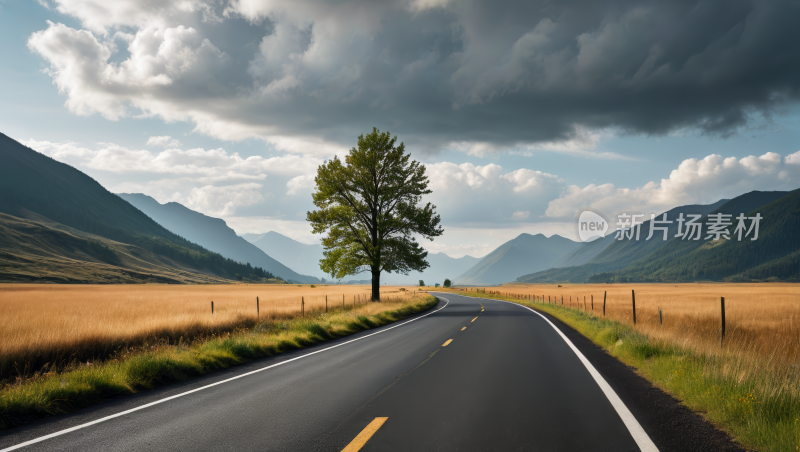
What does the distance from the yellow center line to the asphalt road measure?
24mm

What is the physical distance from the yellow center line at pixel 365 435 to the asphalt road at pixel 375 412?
2 cm

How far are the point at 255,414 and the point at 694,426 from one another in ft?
19.4

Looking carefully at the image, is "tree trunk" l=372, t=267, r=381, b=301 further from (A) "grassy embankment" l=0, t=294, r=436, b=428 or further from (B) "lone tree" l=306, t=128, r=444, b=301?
(A) "grassy embankment" l=0, t=294, r=436, b=428

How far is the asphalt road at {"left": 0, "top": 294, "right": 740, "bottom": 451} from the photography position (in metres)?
5.13

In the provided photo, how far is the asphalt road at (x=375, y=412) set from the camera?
16.8ft

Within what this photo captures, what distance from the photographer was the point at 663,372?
27.1ft

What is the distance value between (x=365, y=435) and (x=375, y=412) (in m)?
1.05

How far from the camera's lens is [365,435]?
526 cm

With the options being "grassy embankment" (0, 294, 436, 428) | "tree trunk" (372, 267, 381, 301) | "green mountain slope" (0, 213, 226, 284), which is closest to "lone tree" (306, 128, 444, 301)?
"tree trunk" (372, 267, 381, 301)

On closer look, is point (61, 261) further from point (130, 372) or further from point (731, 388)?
point (731, 388)

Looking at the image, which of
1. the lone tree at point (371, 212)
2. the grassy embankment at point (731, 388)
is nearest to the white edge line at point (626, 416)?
the grassy embankment at point (731, 388)

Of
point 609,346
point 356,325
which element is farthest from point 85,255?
point 609,346

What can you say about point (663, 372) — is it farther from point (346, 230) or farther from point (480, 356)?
point (346, 230)

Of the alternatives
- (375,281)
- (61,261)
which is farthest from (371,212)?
(61,261)
